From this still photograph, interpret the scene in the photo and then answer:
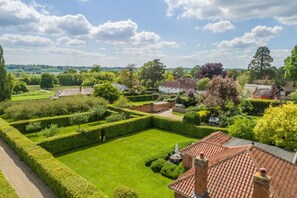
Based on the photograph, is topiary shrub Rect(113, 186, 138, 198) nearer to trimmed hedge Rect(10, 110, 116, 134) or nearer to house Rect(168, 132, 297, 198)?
house Rect(168, 132, 297, 198)

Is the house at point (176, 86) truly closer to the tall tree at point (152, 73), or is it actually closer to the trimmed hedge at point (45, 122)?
the tall tree at point (152, 73)

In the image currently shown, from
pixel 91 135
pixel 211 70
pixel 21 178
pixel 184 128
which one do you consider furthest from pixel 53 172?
pixel 211 70

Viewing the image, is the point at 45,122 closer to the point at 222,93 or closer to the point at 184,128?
the point at 184,128

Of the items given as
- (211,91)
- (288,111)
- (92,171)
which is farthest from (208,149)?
(211,91)

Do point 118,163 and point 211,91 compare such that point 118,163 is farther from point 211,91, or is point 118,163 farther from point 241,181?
point 211,91

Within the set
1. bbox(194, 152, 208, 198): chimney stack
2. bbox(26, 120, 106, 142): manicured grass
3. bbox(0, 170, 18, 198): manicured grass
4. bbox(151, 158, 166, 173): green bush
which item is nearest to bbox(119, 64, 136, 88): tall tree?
bbox(26, 120, 106, 142): manicured grass

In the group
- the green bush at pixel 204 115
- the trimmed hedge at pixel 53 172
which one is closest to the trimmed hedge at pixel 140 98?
the green bush at pixel 204 115
